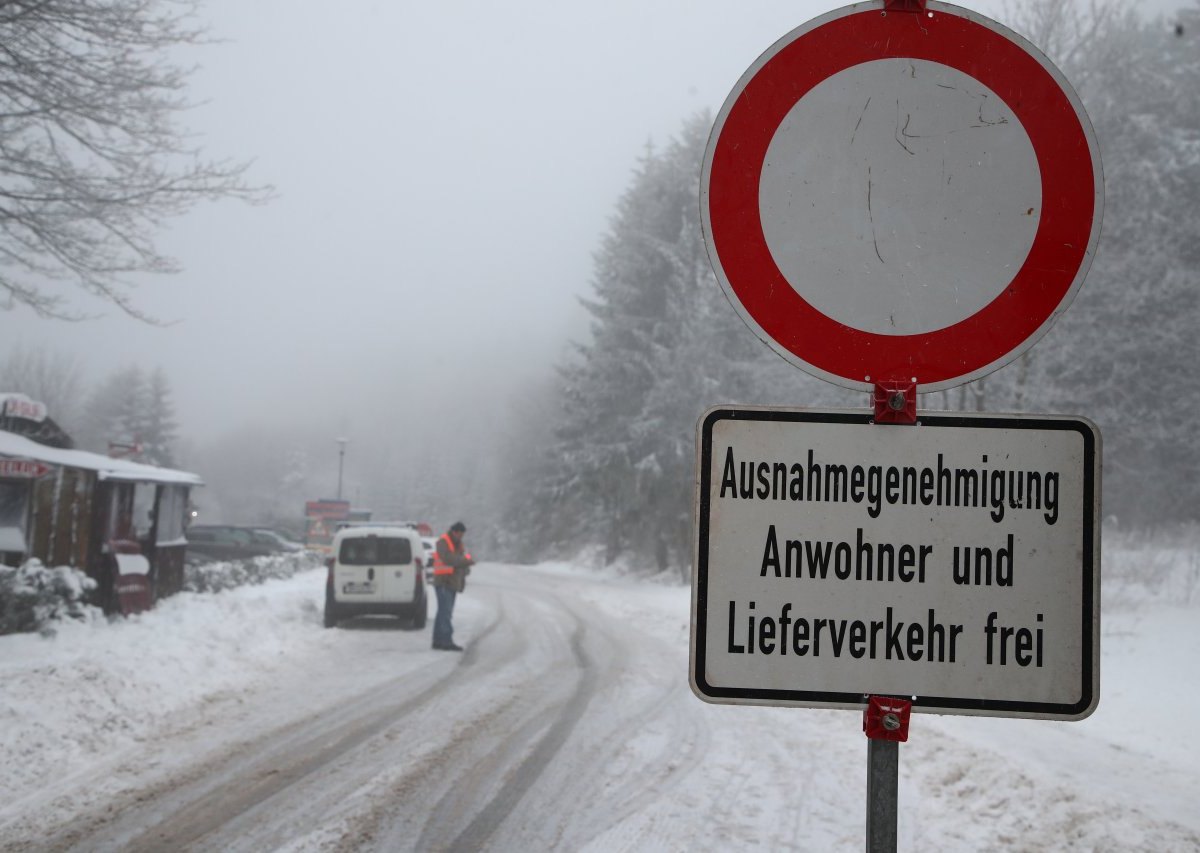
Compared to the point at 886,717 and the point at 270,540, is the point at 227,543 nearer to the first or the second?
the point at 270,540

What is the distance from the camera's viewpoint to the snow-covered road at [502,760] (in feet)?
17.7

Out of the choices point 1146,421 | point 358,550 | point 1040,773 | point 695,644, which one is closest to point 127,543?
point 358,550

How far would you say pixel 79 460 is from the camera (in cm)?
1422

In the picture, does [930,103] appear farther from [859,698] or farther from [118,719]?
[118,719]

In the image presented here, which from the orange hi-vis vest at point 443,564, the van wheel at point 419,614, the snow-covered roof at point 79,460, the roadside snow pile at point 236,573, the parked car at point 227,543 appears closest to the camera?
the snow-covered roof at point 79,460

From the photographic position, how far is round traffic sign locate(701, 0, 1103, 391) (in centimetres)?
172

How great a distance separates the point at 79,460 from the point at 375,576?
5.30 meters

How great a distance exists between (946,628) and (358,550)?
16154 millimetres

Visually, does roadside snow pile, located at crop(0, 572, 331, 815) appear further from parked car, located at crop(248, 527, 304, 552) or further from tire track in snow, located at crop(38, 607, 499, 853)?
parked car, located at crop(248, 527, 304, 552)

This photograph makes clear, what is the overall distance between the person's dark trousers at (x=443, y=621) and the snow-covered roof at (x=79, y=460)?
5.70 meters

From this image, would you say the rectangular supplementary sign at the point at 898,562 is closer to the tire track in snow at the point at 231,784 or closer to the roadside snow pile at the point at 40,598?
the tire track in snow at the point at 231,784

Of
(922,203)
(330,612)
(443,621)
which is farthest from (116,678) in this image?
(922,203)

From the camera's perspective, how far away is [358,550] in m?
16.7

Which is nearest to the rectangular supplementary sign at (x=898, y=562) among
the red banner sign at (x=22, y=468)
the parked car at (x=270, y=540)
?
the red banner sign at (x=22, y=468)
